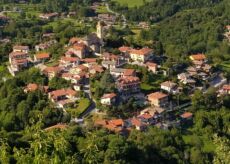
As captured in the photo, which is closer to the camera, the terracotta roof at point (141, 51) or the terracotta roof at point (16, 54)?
the terracotta roof at point (141, 51)

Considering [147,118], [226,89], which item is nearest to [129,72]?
[147,118]

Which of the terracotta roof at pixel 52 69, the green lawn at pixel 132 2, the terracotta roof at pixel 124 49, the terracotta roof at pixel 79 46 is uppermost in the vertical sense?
the terracotta roof at pixel 79 46

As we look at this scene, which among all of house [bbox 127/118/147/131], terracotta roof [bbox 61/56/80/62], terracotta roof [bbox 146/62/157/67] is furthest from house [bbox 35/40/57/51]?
house [bbox 127/118/147/131]

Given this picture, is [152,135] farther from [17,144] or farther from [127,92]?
[17,144]

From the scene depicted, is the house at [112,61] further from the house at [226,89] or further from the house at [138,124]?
the house at [226,89]

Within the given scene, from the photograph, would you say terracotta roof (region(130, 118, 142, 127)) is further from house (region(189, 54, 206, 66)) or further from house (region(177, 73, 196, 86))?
house (region(189, 54, 206, 66))

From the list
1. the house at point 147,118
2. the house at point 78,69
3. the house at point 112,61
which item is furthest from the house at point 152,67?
the house at point 147,118
